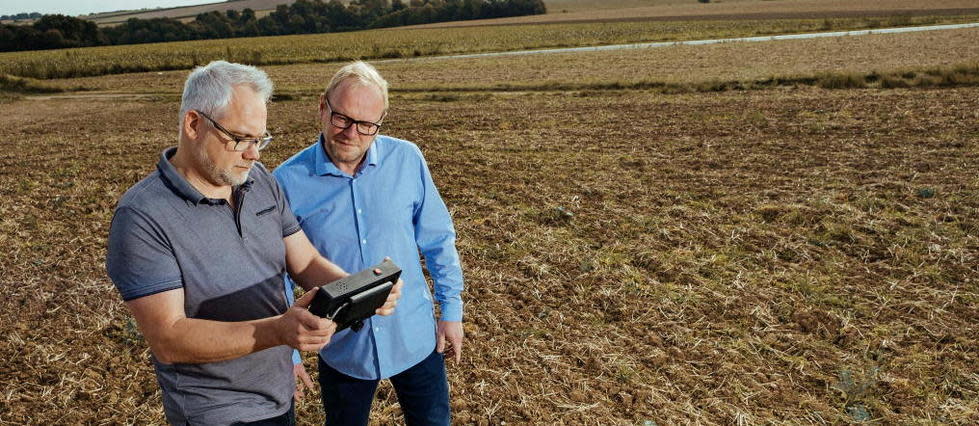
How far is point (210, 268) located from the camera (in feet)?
6.47

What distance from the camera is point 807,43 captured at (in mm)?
30875

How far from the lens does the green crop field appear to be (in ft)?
14.3

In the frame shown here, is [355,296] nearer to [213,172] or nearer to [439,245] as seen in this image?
[213,172]

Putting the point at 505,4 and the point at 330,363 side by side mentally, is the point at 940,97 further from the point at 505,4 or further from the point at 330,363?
the point at 505,4

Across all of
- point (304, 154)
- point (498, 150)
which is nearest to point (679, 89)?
point (498, 150)

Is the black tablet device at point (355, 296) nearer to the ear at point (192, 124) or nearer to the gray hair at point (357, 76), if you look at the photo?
the ear at point (192, 124)

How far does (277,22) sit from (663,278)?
3512 inches

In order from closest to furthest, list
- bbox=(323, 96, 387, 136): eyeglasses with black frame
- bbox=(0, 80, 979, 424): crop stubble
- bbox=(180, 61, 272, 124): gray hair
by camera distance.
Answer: bbox=(180, 61, 272, 124): gray hair
bbox=(323, 96, 387, 136): eyeglasses with black frame
bbox=(0, 80, 979, 424): crop stubble

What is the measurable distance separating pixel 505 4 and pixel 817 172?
288ft

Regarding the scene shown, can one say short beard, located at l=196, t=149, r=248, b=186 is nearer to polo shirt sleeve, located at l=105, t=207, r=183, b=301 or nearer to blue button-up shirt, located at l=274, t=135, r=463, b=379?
polo shirt sleeve, located at l=105, t=207, r=183, b=301

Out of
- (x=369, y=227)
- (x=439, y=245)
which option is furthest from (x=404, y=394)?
(x=369, y=227)

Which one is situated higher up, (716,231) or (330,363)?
(330,363)

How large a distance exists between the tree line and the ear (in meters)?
74.2

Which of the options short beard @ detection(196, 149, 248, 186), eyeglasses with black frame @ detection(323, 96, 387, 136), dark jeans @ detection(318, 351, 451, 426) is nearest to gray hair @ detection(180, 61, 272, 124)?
short beard @ detection(196, 149, 248, 186)
